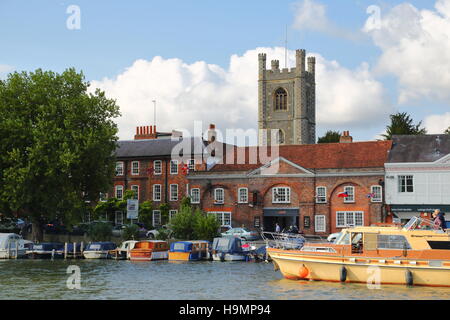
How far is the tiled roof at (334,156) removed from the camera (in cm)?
6400

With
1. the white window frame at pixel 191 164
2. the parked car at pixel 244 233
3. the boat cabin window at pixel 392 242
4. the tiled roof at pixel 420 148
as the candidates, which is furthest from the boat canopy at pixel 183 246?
the tiled roof at pixel 420 148

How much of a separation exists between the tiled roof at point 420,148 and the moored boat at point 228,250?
64.9 ft

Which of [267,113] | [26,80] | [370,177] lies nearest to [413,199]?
[370,177]

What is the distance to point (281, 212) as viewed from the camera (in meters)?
64.8

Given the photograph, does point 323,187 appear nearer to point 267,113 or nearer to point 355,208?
point 355,208

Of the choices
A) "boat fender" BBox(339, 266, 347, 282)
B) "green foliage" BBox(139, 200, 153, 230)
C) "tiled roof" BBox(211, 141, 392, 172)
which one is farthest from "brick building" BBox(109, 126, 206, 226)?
"boat fender" BBox(339, 266, 347, 282)

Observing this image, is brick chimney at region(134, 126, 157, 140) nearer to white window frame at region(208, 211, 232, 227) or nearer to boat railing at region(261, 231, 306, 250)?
white window frame at region(208, 211, 232, 227)

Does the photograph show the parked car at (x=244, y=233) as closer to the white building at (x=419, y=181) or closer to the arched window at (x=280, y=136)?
the white building at (x=419, y=181)

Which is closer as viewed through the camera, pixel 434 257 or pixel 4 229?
pixel 434 257

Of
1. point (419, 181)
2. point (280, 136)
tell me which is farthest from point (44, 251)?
point (280, 136)

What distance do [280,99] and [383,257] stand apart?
7744 centimetres

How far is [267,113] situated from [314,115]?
883cm

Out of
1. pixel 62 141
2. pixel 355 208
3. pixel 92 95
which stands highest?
pixel 92 95

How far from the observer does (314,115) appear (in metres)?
114
